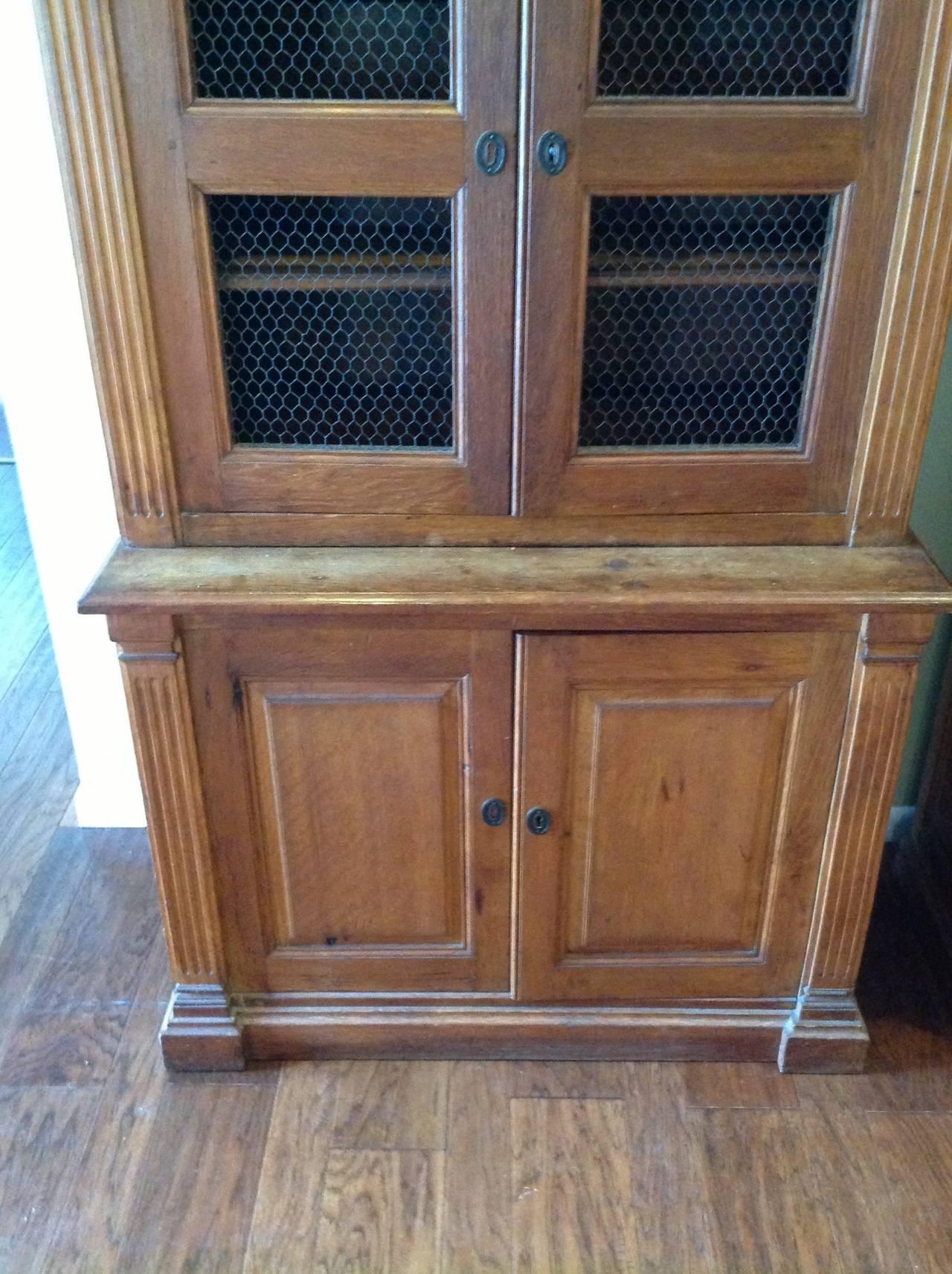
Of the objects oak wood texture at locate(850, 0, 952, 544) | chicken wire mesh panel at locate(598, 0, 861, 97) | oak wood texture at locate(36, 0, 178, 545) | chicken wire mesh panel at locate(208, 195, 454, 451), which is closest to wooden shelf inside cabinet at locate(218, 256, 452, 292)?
chicken wire mesh panel at locate(208, 195, 454, 451)

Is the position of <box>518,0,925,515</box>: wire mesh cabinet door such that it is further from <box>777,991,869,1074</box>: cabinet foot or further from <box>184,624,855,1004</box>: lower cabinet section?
<box>777,991,869,1074</box>: cabinet foot

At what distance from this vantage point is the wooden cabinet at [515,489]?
1181mm

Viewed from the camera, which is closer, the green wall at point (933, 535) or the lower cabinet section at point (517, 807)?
the lower cabinet section at point (517, 807)

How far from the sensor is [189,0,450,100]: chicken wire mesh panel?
45.6 inches

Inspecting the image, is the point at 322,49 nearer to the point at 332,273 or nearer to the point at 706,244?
the point at 332,273

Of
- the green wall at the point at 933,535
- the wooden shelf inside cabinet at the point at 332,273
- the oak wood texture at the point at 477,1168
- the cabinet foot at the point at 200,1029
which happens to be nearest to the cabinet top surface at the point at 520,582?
the wooden shelf inside cabinet at the point at 332,273

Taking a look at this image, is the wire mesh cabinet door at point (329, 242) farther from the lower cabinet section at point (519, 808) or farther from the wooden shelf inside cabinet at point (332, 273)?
the lower cabinet section at point (519, 808)

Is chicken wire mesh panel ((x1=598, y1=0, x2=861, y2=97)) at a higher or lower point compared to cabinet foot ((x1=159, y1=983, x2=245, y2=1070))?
higher

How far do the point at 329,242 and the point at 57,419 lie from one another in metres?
0.76

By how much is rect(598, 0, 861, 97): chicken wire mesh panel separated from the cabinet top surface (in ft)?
1.70

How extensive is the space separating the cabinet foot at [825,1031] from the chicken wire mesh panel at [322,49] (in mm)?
1312

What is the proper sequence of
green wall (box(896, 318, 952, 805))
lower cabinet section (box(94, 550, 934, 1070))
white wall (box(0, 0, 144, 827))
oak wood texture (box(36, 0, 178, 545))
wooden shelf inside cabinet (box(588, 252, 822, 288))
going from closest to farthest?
oak wood texture (box(36, 0, 178, 545)) → wooden shelf inside cabinet (box(588, 252, 822, 288)) → lower cabinet section (box(94, 550, 934, 1070)) → white wall (box(0, 0, 144, 827)) → green wall (box(896, 318, 952, 805))

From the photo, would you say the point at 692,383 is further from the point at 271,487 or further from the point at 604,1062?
the point at 604,1062

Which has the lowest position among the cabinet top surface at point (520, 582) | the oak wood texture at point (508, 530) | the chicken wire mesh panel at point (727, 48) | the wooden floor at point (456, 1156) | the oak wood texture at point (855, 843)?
the wooden floor at point (456, 1156)
